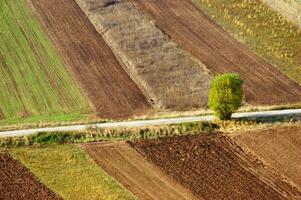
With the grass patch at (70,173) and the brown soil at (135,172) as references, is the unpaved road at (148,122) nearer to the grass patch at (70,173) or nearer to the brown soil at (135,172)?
the grass patch at (70,173)

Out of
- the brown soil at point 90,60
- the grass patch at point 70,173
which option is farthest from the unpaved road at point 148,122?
the grass patch at point 70,173

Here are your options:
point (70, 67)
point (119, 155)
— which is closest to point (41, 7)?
point (70, 67)

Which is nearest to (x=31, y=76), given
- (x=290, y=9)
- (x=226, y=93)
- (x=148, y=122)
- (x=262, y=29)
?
(x=148, y=122)

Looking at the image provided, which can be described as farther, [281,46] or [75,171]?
[281,46]

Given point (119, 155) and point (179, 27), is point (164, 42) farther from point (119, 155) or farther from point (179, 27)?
point (119, 155)

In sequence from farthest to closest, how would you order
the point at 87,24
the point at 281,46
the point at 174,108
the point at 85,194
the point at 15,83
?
the point at 87,24 < the point at 281,46 < the point at 15,83 < the point at 174,108 < the point at 85,194

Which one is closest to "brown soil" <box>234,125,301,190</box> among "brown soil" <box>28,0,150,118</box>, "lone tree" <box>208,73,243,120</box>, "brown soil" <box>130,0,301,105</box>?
"lone tree" <box>208,73,243,120</box>

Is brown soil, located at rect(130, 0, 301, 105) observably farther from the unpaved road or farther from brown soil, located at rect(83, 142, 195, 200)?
brown soil, located at rect(83, 142, 195, 200)
